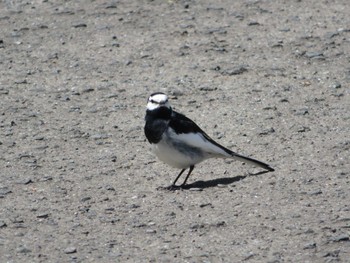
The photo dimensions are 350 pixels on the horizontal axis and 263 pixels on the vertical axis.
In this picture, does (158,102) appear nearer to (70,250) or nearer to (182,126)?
(182,126)

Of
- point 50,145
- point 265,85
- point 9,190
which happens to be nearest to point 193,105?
point 265,85

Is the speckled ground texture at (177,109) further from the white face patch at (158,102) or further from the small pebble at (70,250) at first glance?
the white face patch at (158,102)

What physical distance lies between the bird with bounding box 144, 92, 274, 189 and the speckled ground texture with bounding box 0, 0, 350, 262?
236 millimetres

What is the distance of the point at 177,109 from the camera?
11.1 m

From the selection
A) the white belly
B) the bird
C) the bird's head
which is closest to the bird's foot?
the bird

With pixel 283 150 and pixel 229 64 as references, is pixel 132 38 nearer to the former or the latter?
pixel 229 64

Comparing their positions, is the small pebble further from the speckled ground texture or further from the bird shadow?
the bird shadow

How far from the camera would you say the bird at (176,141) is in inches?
360

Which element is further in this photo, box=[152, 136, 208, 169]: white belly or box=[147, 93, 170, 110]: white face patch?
box=[147, 93, 170, 110]: white face patch

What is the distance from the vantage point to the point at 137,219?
27.7 ft

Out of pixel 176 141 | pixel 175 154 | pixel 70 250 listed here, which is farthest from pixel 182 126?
pixel 70 250

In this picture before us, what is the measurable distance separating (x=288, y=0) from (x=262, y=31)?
1137 millimetres

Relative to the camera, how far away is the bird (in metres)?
9.13

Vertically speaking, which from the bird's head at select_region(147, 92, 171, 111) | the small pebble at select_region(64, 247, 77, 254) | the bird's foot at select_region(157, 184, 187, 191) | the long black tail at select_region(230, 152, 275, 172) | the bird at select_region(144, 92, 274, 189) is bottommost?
the bird's foot at select_region(157, 184, 187, 191)
